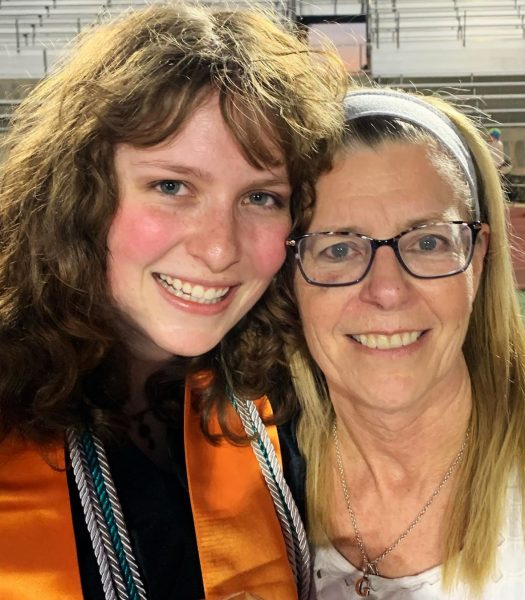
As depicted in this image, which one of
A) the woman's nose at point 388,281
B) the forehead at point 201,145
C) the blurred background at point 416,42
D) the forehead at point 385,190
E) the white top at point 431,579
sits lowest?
the white top at point 431,579

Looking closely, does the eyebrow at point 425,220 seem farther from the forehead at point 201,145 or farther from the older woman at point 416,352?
the forehead at point 201,145

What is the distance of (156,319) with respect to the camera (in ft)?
4.62

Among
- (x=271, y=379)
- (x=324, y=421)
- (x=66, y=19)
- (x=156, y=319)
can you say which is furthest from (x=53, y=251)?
(x=66, y=19)

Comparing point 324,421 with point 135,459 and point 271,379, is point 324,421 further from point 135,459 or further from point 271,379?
point 135,459

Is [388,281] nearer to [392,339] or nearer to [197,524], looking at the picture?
[392,339]

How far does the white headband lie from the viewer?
1.42 meters

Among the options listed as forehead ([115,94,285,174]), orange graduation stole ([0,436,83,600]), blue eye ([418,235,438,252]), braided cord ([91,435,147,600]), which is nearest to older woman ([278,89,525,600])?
blue eye ([418,235,438,252])

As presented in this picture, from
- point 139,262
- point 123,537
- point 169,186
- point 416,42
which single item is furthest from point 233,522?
point 416,42

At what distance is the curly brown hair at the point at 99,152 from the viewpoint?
1301 mm

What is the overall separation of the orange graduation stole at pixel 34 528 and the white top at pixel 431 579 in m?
0.53

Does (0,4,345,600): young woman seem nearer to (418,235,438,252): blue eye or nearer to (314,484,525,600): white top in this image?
(314,484,525,600): white top

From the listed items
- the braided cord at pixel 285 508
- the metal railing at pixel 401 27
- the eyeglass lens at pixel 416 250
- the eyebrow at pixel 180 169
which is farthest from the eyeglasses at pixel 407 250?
the metal railing at pixel 401 27

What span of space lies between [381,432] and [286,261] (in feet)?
1.30

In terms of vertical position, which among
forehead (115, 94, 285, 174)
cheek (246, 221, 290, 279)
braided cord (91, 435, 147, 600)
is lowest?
braided cord (91, 435, 147, 600)
